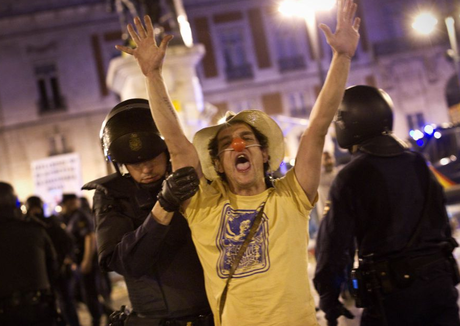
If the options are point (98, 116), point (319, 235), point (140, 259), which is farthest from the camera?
point (98, 116)

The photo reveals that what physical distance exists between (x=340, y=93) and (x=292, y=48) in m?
30.2

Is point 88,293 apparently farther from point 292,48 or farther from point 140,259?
point 292,48

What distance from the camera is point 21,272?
456 cm

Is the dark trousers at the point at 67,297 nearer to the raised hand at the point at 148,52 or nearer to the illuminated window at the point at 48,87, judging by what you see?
the raised hand at the point at 148,52

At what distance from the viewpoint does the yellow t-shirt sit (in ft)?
8.00

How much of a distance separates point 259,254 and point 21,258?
2768 mm

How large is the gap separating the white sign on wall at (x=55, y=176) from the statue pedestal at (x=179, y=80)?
233 inches

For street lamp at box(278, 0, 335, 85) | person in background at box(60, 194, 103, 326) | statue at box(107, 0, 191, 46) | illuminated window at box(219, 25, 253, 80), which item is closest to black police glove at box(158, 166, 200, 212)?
person in background at box(60, 194, 103, 326)

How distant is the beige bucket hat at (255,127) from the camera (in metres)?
2.79

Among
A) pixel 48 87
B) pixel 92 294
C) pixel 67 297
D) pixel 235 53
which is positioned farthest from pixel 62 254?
pixel 235 53

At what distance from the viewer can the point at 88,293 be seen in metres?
7.58

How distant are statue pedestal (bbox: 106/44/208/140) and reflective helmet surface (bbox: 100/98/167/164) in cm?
636

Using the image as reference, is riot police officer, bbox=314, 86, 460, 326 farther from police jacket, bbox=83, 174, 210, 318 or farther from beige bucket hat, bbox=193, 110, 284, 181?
police jacket, bbox=83, 174, 210, 318

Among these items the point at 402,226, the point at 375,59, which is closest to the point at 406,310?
the point at 402,226
